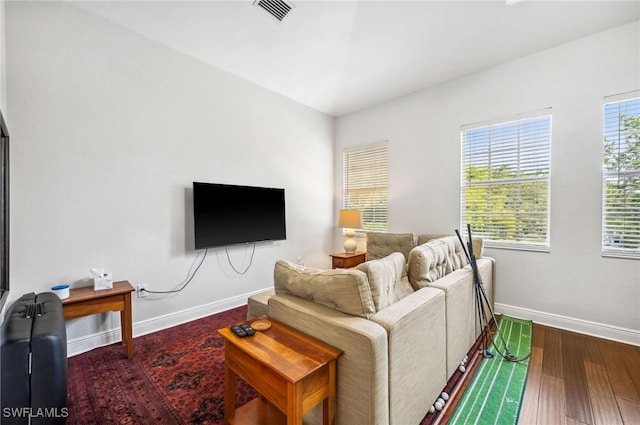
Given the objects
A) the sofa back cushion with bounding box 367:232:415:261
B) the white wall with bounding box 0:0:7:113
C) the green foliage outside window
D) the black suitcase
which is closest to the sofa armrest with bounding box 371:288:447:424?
the black suitcase

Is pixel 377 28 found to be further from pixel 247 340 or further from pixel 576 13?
pixel 247 340

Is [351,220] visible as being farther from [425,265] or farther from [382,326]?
[382,326]

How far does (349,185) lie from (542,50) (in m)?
3.03

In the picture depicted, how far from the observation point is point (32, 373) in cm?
129

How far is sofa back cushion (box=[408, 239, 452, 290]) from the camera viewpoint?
201cm

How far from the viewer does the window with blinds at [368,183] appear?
14.5 feet

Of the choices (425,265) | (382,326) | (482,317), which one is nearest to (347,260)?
(482,317)

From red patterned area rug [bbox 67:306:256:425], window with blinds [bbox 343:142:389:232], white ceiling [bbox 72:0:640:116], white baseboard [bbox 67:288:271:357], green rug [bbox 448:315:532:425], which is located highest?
white ceiling [bbox 72:0:640:116]

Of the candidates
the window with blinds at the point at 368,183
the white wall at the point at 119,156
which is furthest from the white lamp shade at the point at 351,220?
the white wall at the point at 119,156

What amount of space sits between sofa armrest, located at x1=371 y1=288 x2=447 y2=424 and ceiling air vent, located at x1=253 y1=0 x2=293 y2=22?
8.83 ft

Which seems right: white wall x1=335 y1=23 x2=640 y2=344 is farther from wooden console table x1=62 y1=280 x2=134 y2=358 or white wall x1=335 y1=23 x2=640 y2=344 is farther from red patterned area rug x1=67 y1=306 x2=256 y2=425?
wooden console table x1=62 y1=280 x2=134 y2=358

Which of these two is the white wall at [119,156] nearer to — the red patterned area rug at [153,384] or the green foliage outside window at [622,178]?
the red patterned area rug at [153,384]

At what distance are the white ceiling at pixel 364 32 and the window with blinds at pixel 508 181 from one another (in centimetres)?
83

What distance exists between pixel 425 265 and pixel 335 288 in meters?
0.90
